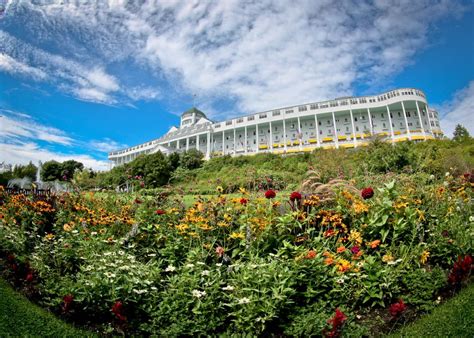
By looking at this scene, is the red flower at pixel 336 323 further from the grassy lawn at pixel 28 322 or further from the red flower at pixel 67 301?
the red flower at pixel 67 301

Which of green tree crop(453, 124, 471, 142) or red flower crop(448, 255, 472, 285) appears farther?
green tree crop(453, 124, 471, 142)

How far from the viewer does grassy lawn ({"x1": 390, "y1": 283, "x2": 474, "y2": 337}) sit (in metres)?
2.47

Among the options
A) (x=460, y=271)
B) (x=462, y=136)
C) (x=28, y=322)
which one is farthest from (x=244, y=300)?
(x=462, y=136)

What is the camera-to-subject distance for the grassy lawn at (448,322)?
8.11ft

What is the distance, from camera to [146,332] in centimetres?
273

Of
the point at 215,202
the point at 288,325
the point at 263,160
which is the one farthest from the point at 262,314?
the point at 263,160

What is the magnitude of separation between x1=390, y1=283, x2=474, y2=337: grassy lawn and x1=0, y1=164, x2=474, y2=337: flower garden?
0.12 meters

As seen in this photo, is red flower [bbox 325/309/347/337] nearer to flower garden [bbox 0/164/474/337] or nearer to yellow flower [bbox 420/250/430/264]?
flower garden [bbox 0/164/474/337]

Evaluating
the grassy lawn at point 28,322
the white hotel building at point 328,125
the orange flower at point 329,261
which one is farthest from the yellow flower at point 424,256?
the white hotel building at point 328,125

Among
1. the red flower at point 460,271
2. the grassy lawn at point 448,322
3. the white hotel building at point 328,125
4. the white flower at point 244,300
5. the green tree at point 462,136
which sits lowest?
the grassy lawn at point 448,322

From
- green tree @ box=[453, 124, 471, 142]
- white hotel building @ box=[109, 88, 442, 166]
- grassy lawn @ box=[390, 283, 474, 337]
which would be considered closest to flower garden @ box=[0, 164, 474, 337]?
grassy lawn @ box=[390, 283, 474, 337]

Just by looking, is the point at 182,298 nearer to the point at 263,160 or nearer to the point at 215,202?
the point at 215,202

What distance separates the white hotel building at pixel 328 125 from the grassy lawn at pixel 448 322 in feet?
119

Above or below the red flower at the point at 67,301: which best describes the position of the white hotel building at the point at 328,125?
above
